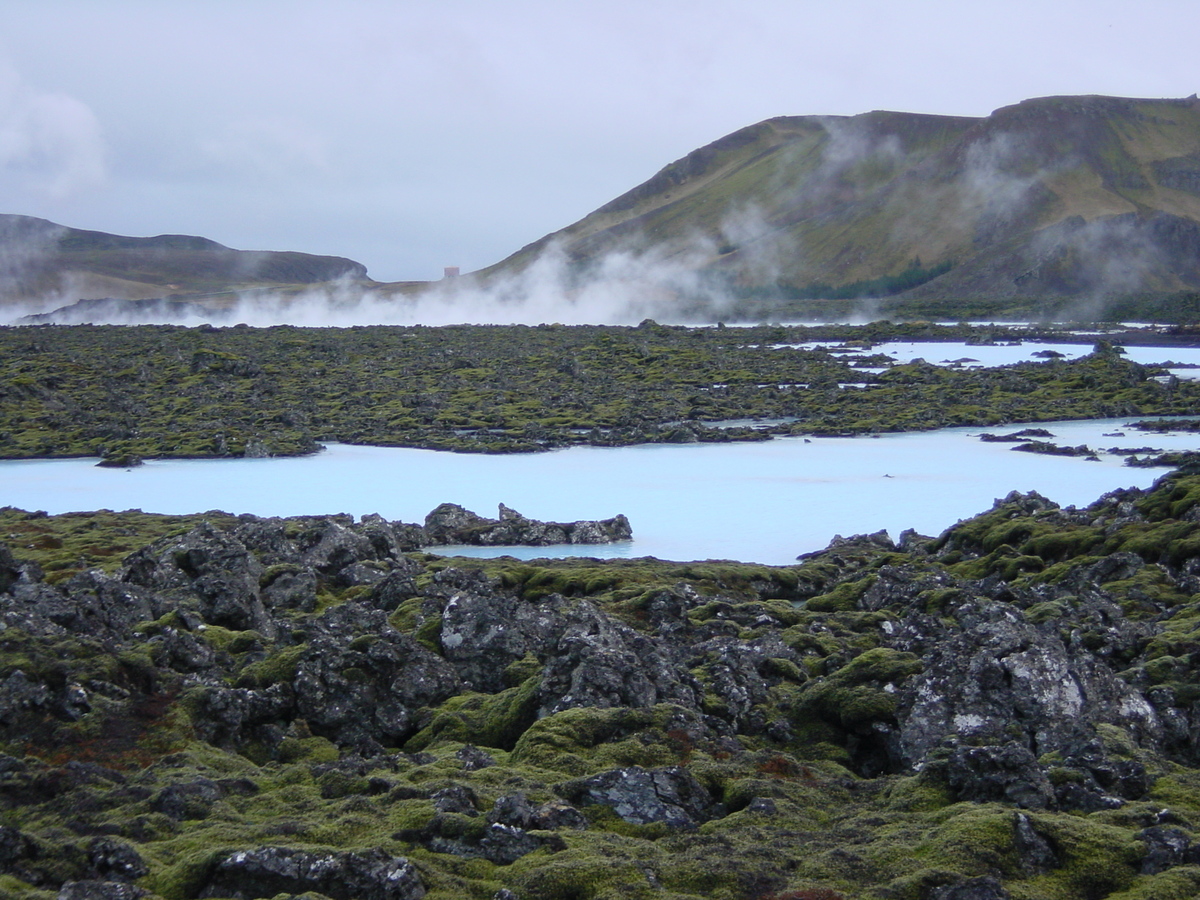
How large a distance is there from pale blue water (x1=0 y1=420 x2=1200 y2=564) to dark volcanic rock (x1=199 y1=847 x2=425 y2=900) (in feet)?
54.1

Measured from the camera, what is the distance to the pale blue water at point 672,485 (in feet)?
86.9

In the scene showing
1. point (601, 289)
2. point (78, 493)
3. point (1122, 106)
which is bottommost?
point (78, 493)

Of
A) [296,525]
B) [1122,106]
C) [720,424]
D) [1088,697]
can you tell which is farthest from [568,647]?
[1122,106]

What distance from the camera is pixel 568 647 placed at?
1077 cm

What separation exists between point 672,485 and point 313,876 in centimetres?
2619

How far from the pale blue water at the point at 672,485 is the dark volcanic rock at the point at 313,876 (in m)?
16.5

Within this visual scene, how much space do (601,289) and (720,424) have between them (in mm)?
147432

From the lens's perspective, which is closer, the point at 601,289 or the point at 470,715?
the point at 470,715

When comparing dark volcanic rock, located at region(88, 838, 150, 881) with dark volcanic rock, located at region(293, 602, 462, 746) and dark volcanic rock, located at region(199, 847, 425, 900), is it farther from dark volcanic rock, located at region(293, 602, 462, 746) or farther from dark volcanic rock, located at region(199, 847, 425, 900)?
dark volcanic rock, located at region(293, 602, 462, 746)

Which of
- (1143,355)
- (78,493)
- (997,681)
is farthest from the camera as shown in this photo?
(1143,355)

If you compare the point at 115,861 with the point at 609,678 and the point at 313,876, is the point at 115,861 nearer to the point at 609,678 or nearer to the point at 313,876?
the point at 313,876

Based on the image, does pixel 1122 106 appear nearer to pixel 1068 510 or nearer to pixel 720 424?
pixel 720 424

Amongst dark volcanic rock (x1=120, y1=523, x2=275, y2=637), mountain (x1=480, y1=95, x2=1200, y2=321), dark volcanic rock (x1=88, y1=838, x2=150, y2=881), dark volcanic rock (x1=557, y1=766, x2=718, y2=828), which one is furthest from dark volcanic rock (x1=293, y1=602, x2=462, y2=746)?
mountain (x1=480, y1=95, x2=1200, y2=321)

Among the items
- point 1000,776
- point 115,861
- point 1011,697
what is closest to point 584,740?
point 1000,776
